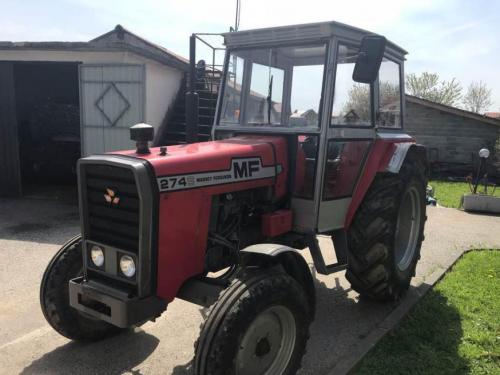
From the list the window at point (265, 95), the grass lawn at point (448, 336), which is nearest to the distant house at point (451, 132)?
the grass lawn at point (448, 336)

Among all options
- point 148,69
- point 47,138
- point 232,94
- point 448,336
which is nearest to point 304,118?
point 232,94

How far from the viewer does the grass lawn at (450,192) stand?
415 inches

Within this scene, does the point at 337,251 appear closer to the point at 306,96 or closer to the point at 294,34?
the point at 306,96

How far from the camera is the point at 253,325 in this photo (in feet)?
8.41

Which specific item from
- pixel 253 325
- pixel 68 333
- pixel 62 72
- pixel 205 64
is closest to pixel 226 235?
pixel 253 325

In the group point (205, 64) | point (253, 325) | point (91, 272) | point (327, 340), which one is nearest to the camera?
point (253, 325)

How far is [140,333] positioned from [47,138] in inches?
372

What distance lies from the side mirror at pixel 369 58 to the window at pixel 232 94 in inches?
47.1

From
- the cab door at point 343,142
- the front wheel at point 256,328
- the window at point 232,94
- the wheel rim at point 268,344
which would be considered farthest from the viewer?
the window at point 232,94

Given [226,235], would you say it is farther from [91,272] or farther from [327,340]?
[327,340]

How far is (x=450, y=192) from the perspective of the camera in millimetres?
12180

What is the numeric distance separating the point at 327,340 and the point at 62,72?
11998 millimetres

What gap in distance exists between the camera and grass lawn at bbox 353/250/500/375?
3162mm

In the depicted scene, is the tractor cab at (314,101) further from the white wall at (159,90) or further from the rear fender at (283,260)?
the white wall at (159,90)
